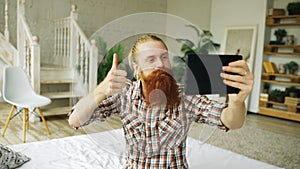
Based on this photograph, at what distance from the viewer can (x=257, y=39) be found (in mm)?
5277

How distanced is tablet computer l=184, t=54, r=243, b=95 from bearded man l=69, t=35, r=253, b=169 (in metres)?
0.02

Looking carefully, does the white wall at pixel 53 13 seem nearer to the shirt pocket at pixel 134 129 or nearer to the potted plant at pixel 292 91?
the potted plant at pixel 292 91

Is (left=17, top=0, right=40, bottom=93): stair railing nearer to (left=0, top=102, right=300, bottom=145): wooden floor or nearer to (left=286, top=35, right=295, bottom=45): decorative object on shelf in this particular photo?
(left=0, top=102, right=300, bottom=145): wooden floor

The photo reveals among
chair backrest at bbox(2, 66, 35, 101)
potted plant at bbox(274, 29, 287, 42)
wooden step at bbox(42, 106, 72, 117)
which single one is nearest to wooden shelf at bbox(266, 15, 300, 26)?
potted plant at bbox(274, 29, 287, 42)

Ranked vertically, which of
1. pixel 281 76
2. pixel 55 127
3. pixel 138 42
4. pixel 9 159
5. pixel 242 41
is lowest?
pixel 55 127

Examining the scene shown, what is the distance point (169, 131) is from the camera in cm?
68

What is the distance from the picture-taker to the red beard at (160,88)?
58 centimetres

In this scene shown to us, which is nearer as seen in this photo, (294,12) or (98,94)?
(98,94)

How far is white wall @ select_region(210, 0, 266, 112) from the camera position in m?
5.23

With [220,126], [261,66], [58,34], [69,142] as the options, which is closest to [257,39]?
[261,66]

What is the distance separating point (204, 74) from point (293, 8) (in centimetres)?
487

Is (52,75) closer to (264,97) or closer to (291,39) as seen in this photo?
(264,97)

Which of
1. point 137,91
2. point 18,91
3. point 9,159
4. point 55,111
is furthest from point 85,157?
point 55,111

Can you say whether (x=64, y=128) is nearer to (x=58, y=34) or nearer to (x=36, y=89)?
(x=36, y=89)
